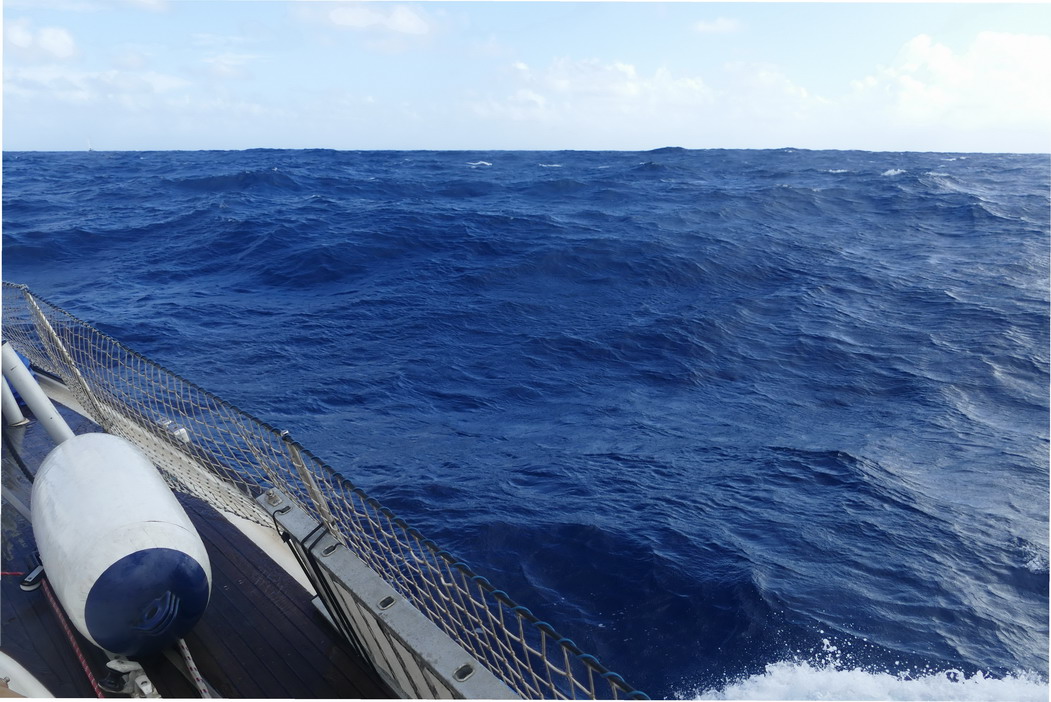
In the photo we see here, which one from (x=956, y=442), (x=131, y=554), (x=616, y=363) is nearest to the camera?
(x=131, y=554)

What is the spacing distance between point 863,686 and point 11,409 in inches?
401

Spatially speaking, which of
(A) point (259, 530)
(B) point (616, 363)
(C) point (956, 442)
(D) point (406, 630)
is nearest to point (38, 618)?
(A) point (259, 530)

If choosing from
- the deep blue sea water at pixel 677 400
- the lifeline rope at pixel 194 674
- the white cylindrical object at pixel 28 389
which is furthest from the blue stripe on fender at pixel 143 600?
the deep blue sea water at pixel 677 400

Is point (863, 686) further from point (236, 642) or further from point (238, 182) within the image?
point (238, 182)

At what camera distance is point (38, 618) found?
5.29 metres

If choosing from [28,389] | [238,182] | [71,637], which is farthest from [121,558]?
[238,182]

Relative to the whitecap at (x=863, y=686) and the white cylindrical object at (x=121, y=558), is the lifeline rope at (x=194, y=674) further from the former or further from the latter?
the whitecap at (x=863, y=686)

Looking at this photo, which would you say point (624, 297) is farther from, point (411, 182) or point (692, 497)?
point (411, 182)

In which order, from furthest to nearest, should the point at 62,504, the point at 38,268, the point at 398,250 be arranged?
1. the point at 398,250
2. the point at 38,268
3. the point at 62,504

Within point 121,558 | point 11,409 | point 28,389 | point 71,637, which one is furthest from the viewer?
point 11,409

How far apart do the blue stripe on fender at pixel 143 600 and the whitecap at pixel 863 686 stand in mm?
4974

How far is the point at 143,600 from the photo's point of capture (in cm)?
429

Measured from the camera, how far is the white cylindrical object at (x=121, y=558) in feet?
13.9

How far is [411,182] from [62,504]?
4352 centimetres
